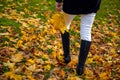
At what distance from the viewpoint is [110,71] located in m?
4.17

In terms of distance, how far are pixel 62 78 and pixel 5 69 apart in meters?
0.81

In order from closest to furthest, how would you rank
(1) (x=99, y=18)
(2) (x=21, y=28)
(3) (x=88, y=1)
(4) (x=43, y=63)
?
(3) (x=88, y=1) → (4) (x=43, y=63) → (2) (x=21, y=28) → (1) (x=99, y=18)

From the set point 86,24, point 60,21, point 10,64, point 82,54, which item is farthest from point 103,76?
point 10,64

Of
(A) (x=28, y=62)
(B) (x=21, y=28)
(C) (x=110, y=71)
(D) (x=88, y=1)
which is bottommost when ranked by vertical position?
(C) (x=110, y=71)

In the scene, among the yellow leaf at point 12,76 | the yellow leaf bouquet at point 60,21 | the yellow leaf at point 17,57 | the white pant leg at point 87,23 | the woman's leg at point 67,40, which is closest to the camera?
the yellow leaf at point 12,76

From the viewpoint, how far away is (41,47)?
174 inches

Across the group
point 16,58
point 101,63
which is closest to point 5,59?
point 16,58

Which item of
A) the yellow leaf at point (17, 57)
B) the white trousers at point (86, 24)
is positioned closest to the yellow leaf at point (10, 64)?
the yellow leaf at point (17, 57)

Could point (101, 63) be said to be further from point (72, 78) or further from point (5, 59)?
point (5, 59)

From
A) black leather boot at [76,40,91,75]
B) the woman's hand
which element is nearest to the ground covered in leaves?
black leather boot at [76,40,91,75]

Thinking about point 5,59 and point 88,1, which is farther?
point 5,59

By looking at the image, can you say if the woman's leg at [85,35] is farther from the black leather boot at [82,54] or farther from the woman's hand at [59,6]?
the woman's hand at [59,6]

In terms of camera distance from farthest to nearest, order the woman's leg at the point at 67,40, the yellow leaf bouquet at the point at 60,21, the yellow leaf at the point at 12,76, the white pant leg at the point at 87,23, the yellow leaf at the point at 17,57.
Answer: the yellow leaf at the point at 17,57, the woman's leg at the point at 67,40, the yellow leaf bouquet at the point at 60,21, the white pant leg at the point at 87,23, the yellow leaf at the point at 12,76

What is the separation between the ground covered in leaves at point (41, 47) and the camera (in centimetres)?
367
